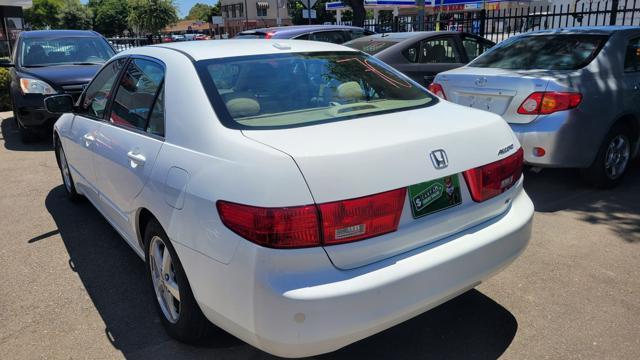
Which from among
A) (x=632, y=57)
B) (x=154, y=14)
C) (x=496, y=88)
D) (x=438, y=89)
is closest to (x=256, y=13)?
(x=154, y=14)

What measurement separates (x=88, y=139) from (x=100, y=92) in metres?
0.41

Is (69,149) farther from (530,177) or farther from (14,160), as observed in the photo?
(530,177)

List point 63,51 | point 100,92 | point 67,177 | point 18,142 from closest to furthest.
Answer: point 100,92 → point 67,177 → point 18,142 → point 63,51

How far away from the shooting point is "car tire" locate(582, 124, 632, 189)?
5223 mm

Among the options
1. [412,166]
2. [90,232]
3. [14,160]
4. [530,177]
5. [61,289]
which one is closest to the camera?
[412,166]

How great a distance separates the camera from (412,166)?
93.1 inches

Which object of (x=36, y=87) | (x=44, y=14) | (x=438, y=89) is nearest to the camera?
(x=438, y=89)

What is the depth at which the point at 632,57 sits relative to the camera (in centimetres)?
560

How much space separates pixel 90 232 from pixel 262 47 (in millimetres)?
2568

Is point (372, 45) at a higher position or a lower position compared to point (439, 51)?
higher

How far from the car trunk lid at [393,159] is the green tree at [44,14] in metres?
94.1

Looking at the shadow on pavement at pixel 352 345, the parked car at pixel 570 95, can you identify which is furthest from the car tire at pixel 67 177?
the parked car at pixel 570 95

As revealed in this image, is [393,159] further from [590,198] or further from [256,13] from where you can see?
[256,13]

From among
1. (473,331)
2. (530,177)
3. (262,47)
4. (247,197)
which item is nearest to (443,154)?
(247,197)
